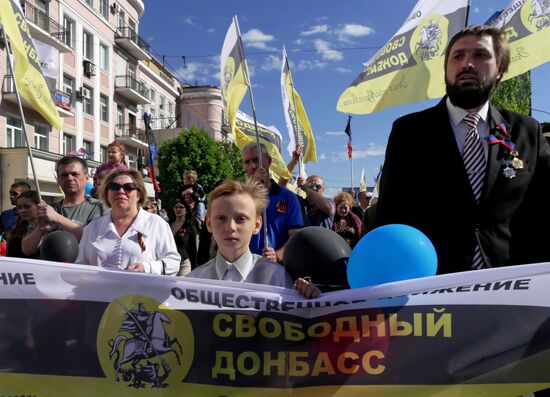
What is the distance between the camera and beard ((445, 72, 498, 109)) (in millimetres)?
2234

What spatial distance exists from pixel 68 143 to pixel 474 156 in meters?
30.4

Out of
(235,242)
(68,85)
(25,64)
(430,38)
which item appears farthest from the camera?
(68,85)

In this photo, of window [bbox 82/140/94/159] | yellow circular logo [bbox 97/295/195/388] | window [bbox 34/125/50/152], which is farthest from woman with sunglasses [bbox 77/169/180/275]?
window [bbox 82/140/94/159]

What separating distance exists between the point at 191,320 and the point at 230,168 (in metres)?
40.2

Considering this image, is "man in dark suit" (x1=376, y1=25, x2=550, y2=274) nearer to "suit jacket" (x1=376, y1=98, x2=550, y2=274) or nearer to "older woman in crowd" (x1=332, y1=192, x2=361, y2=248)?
"suit jacket" (x1=376, y1=98, x2=550, y2=274)

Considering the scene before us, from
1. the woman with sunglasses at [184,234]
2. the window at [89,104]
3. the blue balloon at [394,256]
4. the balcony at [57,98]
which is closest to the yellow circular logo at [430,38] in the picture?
the woman with sunglasses at [184,234]

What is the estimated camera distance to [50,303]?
2.21m

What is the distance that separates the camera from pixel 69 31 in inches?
1161

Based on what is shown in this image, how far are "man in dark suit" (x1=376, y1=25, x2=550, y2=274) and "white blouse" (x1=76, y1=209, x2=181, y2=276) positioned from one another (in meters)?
1.82

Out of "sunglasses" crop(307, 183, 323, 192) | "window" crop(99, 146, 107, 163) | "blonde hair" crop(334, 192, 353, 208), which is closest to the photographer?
"sunglasses" crop(307, 183, 323, 192)

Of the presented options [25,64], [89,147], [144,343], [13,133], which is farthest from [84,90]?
[144,343]

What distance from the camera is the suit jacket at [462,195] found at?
2182 millimetres

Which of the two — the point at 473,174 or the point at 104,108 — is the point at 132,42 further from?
the point at 473,174

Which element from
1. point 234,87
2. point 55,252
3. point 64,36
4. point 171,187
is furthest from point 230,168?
point 55,252
